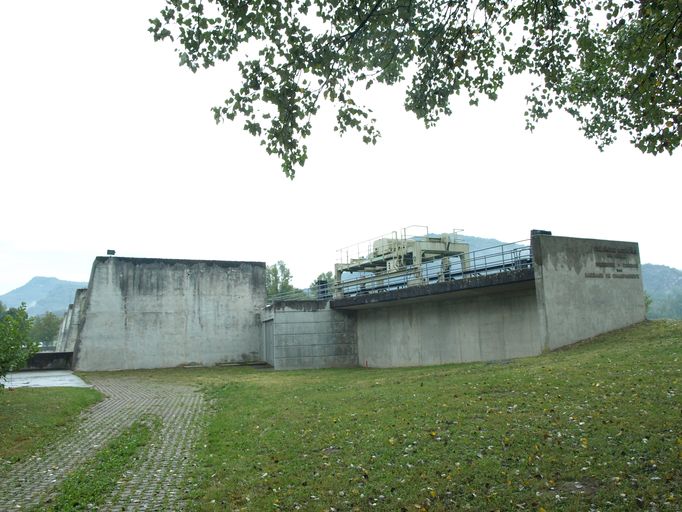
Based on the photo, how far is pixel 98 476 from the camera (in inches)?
330

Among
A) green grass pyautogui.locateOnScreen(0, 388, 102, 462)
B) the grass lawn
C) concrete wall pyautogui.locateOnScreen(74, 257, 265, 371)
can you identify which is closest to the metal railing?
concrete wall pyautogui.locateOnScreen(74, 257, 265, 371)

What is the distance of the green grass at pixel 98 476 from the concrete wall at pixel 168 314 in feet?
76.9

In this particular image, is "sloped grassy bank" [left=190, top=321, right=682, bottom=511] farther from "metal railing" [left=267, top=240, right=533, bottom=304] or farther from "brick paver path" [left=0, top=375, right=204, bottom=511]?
"metal railing" [left=267, top=240, right=533, bottom=304]

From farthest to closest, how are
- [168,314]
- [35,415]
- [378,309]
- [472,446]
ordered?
[168,314], [378,309], [35,415], [472,446]

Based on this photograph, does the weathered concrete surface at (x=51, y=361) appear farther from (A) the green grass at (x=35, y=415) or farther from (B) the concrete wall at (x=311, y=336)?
(A) the green grass at (x=35, y=415)

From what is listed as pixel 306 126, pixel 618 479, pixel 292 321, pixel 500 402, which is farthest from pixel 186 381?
pixel 618 479

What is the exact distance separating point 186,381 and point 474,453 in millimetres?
20573

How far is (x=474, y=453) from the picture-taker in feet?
26.1

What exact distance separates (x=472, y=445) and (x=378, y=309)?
21.3 m

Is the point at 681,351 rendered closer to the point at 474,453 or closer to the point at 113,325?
the point at 474,453

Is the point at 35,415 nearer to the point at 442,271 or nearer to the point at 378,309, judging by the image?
the point at 442,271

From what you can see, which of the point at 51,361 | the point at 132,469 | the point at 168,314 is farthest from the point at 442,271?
the point at 51,361

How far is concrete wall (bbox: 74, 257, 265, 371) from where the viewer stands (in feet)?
111

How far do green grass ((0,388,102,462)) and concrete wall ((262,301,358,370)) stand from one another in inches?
425
